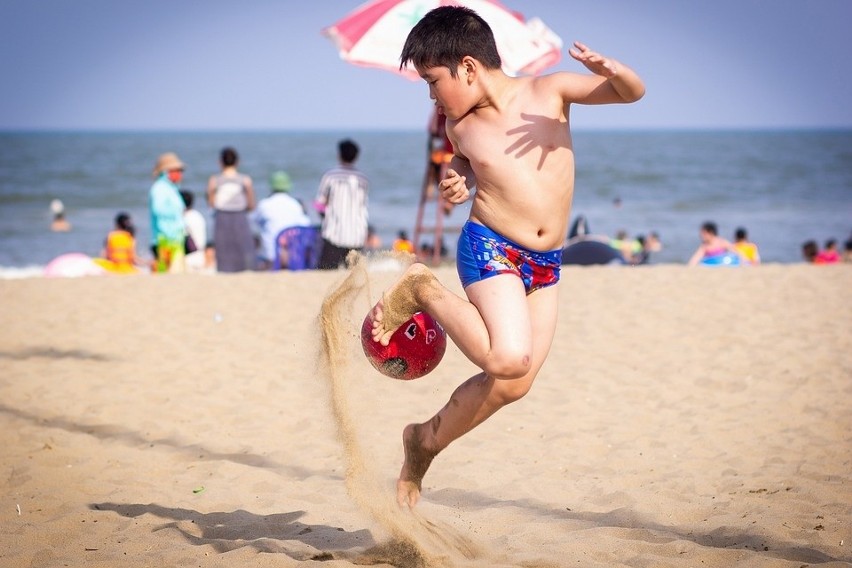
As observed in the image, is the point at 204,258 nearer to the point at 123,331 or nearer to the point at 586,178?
the point at 123,331

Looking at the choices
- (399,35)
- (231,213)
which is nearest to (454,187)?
(399,35)

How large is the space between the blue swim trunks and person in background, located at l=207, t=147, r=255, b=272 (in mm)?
7804

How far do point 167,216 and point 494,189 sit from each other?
26.3ft

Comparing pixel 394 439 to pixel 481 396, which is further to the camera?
pixel 394 439

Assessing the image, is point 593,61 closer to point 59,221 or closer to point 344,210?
point 344,210

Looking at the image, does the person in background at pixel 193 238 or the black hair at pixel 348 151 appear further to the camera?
the person in background at pixel 193 238

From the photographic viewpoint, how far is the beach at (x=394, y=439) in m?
4.07

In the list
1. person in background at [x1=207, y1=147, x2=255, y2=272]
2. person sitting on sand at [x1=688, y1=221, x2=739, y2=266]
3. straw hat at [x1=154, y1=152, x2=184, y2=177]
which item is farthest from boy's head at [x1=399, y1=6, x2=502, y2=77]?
person sitting on sand at [x1=688, y1=221, x2=739, y2=266]

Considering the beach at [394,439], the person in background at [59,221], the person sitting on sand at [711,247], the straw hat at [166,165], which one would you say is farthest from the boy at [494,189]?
the person in background at [59,221]

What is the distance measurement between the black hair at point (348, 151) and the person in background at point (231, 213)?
4.12 feet

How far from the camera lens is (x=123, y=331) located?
8.70m

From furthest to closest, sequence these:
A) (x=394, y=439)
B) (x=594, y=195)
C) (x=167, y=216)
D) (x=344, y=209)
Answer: (x=594, y=195), (x=167, y=216), (x=344, y=209), (x=394, y=439)

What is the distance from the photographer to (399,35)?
9.31 metres

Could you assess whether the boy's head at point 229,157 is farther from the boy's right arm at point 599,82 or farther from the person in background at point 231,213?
the boy's right arm at point 599,82
